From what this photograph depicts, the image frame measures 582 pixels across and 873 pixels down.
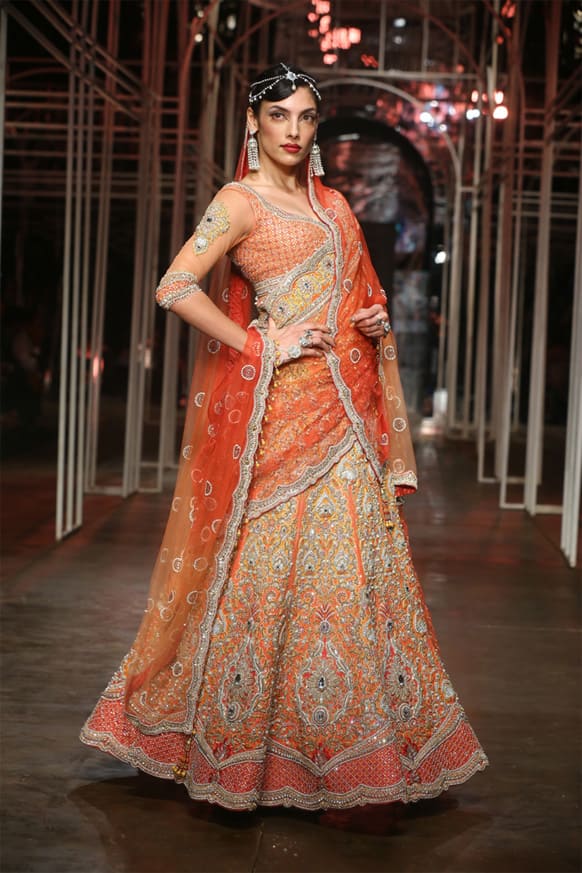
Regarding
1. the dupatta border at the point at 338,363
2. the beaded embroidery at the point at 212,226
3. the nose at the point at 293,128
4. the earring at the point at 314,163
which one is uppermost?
the nose at the point at 293,128

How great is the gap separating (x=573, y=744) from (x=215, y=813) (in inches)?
48.8

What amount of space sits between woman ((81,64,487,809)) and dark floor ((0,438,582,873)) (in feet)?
0.39

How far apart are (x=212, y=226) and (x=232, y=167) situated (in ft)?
39.1

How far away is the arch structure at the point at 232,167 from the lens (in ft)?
27.2

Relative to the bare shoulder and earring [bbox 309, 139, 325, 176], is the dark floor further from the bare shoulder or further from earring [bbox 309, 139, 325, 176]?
earring [bbox 309, 139, 325, 176]

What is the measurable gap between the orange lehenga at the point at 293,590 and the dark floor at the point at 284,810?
117 millimetres

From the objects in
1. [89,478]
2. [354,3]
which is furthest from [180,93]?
[354,3]

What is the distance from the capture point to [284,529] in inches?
127

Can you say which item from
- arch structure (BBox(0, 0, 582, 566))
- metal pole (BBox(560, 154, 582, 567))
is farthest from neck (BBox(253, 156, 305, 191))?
metal pole (BBox(560, 154, 582, 567))

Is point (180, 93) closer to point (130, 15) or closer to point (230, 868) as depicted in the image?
point (130, 15)

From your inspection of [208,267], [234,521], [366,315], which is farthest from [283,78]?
[234,521]

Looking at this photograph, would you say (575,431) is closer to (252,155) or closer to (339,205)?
(339,205)

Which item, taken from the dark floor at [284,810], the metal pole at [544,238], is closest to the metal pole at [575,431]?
the dark floor at [284,810]

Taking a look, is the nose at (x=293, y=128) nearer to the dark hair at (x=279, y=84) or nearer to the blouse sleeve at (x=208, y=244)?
the dark hair at (x=279, y=84)
